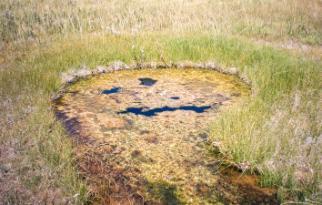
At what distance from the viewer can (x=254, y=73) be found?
6.36 meters

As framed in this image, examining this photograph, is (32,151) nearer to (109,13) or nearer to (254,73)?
(254,73)

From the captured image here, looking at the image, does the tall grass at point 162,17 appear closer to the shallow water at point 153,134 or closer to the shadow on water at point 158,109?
the shallow water at point 153,134

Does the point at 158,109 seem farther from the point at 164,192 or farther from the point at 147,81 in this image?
the point at 164,192

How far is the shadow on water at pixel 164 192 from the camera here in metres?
3.46

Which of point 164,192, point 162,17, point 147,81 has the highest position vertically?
point 162,17

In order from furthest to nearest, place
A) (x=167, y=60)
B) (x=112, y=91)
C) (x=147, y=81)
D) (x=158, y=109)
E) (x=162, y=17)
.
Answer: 1. (x=162, y=17)
2. (x=167, y=60)
3. (x=147, y=81)
4. (x=112, y=91)
5. (x=158, y=109)

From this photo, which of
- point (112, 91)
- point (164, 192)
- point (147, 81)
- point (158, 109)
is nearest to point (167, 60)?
point (147, 81)

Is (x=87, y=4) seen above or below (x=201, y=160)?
above

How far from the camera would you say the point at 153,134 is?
470cm

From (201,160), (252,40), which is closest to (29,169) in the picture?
(201,160)

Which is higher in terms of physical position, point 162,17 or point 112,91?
point 162,17

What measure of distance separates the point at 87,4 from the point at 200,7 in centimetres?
377

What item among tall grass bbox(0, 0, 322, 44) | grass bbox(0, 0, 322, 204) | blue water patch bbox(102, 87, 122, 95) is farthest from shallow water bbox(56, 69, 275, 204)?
tall grass bbox(0, 0, 322, 44)

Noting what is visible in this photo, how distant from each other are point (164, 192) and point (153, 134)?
1.22 m
